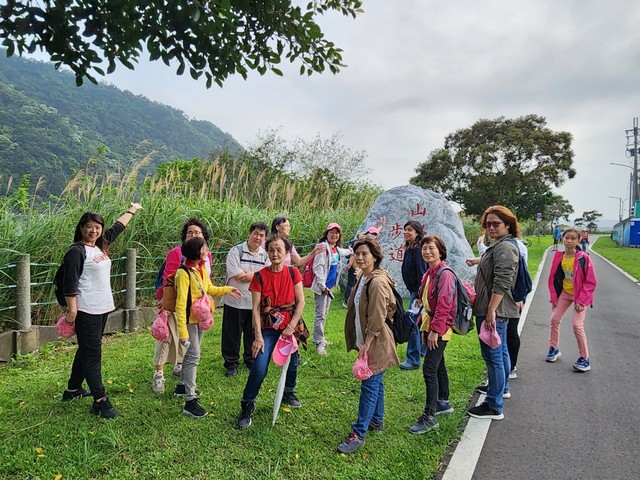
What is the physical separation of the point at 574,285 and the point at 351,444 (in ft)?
10.3

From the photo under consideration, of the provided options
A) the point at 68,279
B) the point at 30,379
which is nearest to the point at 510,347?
the point at 68,279

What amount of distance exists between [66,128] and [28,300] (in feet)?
71.0

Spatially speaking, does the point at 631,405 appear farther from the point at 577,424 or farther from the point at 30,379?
the point at 30,379

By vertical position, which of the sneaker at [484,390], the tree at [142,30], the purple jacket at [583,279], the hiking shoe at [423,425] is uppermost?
the tree at [142,30]

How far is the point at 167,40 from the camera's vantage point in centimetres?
245

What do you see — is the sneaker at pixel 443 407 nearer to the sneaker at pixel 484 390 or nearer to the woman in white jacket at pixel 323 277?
the sneaker at pixel 484 390

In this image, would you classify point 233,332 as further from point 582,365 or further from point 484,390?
point 582,365

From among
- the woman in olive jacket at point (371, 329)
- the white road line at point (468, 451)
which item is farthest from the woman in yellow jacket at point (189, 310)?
the white road line at point (468, 451)

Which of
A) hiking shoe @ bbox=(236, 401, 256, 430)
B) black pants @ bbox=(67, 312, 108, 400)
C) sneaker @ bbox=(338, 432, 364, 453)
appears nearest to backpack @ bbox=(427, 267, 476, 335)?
sneaker @ bbox=(338, 432, 364, 453)

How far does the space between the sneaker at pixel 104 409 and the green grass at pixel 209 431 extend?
1.9 inches

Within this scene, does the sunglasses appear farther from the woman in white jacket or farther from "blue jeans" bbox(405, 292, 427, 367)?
the woman in white jacket

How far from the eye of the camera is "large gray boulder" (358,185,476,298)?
27.8 ft

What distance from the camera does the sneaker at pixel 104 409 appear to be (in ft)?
10.5

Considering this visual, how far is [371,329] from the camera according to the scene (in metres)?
2.94
